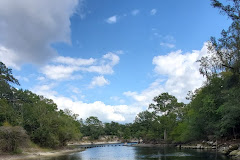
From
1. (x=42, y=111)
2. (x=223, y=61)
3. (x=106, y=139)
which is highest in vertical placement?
(x=223, y=61)

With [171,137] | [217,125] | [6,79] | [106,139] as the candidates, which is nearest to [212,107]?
[217,125]

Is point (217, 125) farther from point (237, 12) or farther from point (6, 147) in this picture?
point (6, 147)

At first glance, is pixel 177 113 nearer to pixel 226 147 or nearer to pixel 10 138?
pixel 226 147

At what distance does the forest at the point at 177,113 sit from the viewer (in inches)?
1079

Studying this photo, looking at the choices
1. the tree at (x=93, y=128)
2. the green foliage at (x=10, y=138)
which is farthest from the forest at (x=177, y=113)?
the tree at (x=93, y=128)

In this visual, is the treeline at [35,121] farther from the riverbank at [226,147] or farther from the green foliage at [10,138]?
the riverbank at [226,147]

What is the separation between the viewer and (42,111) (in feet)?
199

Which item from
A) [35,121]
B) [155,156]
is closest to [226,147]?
[155,156]

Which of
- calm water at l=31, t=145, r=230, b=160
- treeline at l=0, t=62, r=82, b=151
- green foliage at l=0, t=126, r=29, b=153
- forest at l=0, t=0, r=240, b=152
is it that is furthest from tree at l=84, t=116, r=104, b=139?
green foliage at l=0, t=126, r=29, b=153

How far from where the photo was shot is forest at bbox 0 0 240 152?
27406mm

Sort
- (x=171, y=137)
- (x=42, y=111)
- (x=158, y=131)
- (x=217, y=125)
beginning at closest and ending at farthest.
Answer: (x=217, y=125)
(x=42, y=111)
(x=171, y=137)
(x=158, y=131)

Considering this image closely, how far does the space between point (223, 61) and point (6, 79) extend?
187ft

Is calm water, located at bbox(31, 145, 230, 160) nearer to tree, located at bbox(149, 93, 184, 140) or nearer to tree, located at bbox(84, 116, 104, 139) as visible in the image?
tree, located at bbox(149, 93, 184, 140)

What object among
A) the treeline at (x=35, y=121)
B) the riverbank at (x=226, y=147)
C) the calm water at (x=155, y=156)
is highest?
the treeline at (x=35, y=121)
